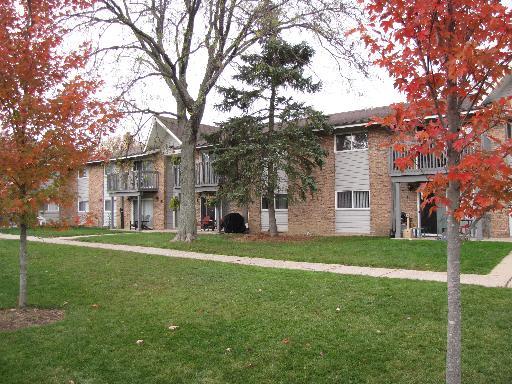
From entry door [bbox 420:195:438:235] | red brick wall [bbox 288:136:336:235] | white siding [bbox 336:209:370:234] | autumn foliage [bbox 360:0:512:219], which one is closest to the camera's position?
autumn foliage [bbox 360:0:512:219]

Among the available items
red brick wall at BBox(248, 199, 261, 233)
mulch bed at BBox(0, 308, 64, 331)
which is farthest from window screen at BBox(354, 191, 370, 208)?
mulch bed at BBox(0, 308, 64, 331)

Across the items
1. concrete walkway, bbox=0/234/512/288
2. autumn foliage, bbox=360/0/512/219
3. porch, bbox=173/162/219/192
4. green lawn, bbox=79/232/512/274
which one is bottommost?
concrete walkway, bbox=0/234/512/288

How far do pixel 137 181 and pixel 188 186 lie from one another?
13398 millimetres

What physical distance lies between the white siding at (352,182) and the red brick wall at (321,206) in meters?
0.30

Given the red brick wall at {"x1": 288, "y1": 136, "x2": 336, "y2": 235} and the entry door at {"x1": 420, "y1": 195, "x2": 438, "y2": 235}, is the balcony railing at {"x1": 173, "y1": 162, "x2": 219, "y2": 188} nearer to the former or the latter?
the red brick wall at {"x1": 288, "y1": 136, "x2": 336, "y2": 235}

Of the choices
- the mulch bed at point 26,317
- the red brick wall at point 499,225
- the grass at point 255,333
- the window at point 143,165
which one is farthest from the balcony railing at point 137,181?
the mulch bed at point 26,317

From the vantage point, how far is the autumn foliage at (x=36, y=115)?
6551mm

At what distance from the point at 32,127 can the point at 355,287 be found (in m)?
5.86

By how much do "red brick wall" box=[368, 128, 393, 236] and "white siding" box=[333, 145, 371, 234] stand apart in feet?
0.94

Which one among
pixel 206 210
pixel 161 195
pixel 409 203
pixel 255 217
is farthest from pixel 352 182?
pixel 161 195

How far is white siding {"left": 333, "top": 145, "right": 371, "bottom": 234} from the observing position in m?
21.1

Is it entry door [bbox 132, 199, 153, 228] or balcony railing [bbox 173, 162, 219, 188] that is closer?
balcony railing [bbox 173, 162, 219, 188]

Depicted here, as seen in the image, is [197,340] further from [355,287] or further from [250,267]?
[250,267]

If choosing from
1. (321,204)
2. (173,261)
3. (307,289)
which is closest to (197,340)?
(307,289)
